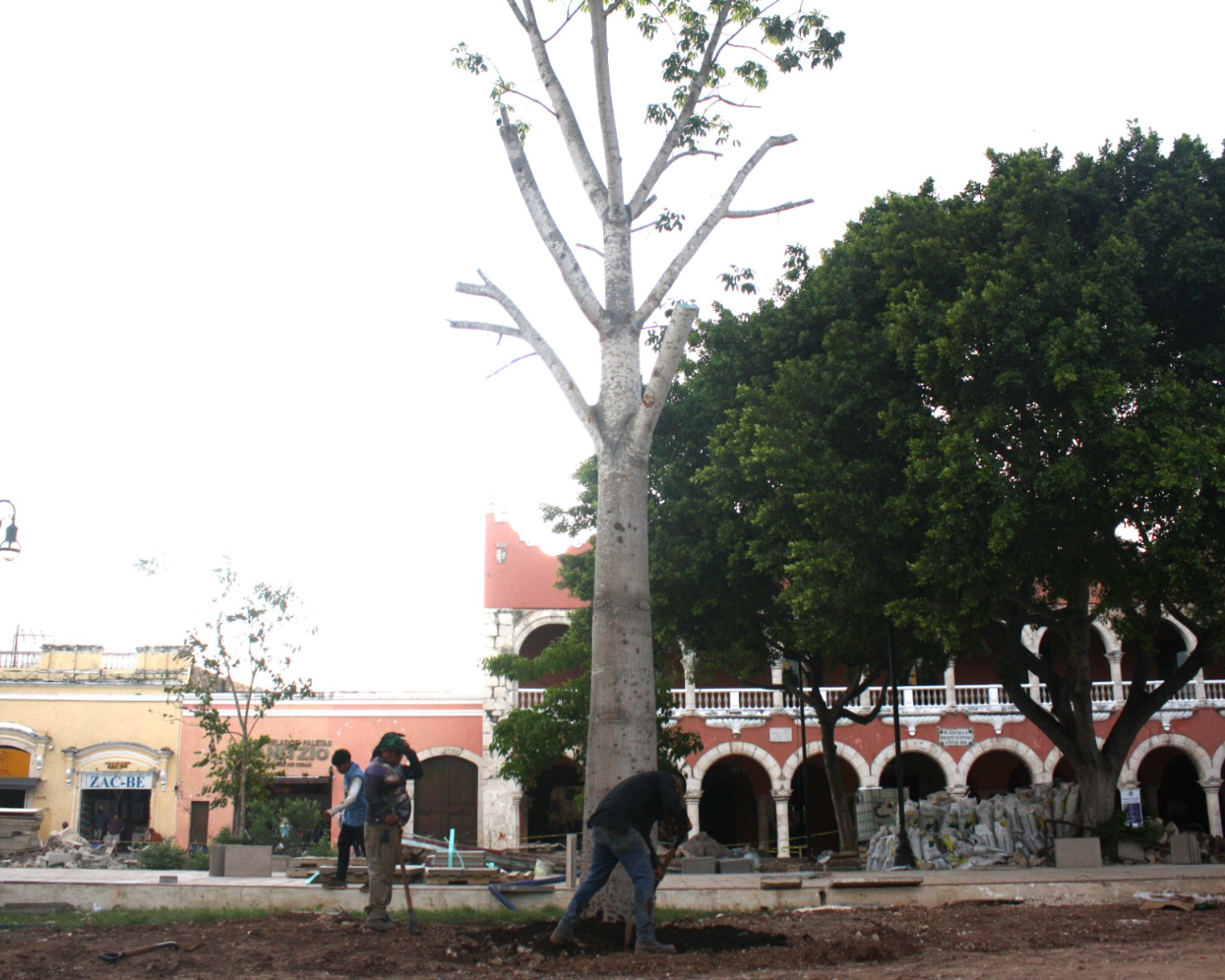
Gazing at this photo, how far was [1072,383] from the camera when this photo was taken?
1229 cm

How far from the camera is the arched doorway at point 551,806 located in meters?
29.2

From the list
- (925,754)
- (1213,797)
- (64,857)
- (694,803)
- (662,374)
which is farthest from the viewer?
(925,754)

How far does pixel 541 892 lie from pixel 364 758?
20379 mm

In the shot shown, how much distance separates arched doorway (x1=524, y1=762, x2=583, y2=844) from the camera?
29.2 meters

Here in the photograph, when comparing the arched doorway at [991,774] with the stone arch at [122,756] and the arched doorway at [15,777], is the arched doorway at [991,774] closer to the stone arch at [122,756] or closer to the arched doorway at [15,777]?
the stone arch at [122,756]

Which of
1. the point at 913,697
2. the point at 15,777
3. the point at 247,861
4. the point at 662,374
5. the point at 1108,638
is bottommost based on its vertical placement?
the point at 15,777

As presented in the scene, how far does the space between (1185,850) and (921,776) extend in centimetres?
1520

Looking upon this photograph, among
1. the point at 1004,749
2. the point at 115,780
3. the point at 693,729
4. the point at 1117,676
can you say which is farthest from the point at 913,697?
the point at 115,780

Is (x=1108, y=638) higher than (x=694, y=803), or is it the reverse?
(x=1108, y=638)

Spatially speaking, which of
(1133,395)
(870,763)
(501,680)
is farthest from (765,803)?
(1133,395)

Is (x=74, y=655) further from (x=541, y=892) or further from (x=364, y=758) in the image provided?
(x=541, y=892)

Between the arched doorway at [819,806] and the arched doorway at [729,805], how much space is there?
1222 millimetres

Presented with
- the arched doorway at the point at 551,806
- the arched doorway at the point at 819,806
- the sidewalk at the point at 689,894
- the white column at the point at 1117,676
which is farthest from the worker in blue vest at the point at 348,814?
the white column at the point at 1117,676

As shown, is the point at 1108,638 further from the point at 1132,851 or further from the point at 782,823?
the point at 1132,851
